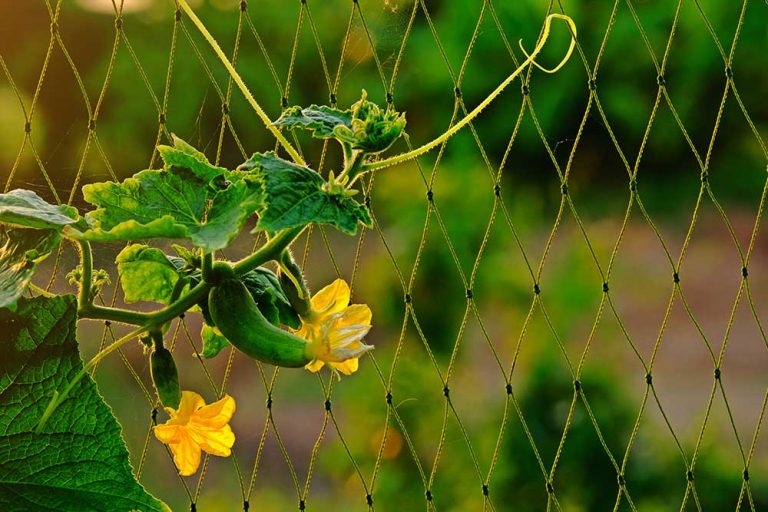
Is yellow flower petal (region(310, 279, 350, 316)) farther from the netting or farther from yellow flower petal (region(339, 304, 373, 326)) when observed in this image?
the netting

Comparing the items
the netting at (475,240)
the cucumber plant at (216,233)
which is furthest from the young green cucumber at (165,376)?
the netting at (475,240)

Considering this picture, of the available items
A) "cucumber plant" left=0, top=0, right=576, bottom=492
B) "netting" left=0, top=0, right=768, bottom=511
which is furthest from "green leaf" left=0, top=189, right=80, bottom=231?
"netting" left=0, top=0, right=768, bottom=511

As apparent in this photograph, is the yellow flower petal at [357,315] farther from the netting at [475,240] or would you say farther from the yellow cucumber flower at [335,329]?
the netting at [475,240]

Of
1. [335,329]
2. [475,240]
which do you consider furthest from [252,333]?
[475,240]

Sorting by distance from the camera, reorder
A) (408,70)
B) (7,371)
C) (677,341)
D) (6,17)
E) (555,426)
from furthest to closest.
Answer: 1. (677,341)
2. (408,70)
3. (6,17)
4. (555,426)
5. (7,371)

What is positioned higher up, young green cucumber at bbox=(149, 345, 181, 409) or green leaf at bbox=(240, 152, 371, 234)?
green leaf at bbox=(240, 152, 371, 234)

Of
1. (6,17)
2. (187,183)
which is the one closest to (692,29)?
(6,17)

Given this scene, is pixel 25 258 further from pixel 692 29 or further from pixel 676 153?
pixel 676 153
